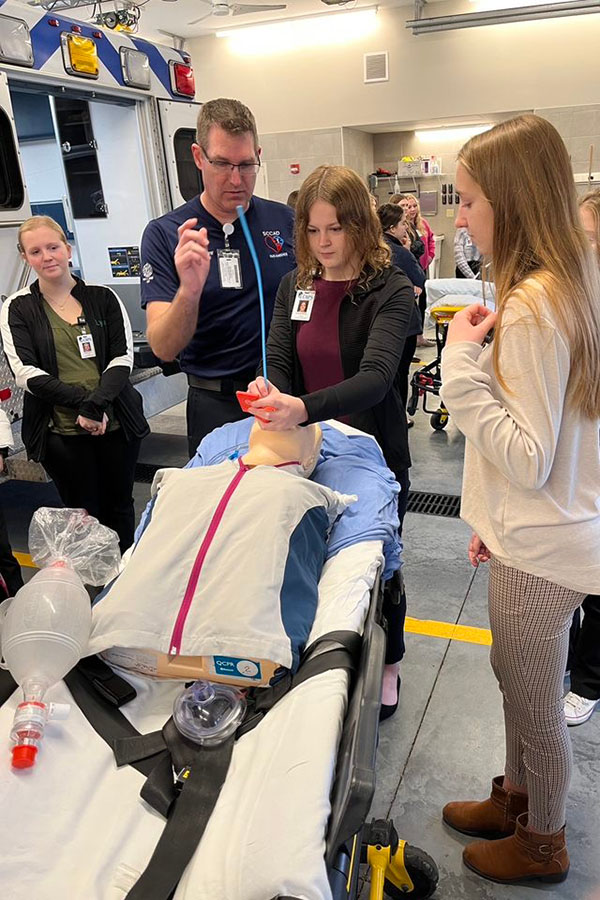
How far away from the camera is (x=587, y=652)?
228 cm

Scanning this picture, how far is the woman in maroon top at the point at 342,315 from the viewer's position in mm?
1859

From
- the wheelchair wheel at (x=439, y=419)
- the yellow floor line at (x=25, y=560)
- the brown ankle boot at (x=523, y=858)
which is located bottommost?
the yellow floor line at (x=25, y=560)

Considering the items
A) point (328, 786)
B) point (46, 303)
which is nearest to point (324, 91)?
point (46, 303)

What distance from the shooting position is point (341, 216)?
1895 millimetres

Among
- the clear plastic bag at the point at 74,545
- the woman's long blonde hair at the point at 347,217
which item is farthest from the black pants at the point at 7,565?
the woman's long blonde hair at the point at 347,217

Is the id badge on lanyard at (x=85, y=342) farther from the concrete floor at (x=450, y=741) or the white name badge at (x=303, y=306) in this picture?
the concrete floor at (x=450, y=741)

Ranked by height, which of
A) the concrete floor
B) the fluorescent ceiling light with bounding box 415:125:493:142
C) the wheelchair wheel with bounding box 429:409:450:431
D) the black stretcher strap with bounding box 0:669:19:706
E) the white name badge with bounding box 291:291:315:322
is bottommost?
the concrete floor

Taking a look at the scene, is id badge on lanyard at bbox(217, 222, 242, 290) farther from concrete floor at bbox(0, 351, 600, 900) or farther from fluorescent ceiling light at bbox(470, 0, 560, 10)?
fluorescent ceiling light at bbox(470, 0, 560, 10)

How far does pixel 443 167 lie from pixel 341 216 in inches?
382

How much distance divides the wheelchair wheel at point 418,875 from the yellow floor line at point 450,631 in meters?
1.20

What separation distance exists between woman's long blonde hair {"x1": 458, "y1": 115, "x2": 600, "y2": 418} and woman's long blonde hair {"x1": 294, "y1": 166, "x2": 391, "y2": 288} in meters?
0.58

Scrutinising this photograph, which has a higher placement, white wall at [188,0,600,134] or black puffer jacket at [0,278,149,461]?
white wall at [188,0,600,134]

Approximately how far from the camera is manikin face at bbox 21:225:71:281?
9.70 feet

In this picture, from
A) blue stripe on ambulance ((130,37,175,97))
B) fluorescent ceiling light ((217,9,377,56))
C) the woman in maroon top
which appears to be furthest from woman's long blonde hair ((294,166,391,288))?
fluorescent ceiling light ((217,9,377,56))
